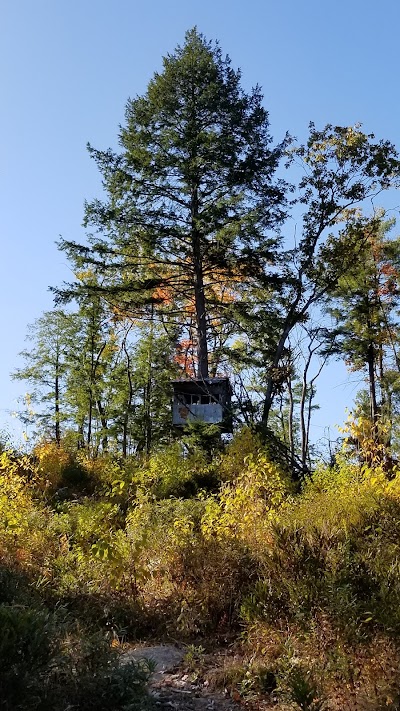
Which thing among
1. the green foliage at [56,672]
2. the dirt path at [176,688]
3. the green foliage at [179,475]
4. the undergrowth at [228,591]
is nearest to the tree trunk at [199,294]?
the green foliage at [179,475]

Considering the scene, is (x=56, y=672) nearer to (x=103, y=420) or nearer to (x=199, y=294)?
(x=199, y=294)

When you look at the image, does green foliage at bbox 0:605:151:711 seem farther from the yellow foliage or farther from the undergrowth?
the yellow foliage

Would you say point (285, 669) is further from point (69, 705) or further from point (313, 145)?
point (313, 145)

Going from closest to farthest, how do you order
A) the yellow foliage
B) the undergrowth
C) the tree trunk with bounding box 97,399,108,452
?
1. the undergrowth
2. the yellow foliage
3. the tree trunk with bounding box 97,399,108,452

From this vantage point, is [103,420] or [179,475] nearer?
[179,475]

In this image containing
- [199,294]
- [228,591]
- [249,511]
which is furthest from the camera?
[199,294]

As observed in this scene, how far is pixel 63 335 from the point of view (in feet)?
78.7

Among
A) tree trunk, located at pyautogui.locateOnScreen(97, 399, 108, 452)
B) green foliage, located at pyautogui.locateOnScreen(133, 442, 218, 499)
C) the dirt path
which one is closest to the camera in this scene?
the dirt path

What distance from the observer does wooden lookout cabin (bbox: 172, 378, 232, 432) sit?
44.4ft

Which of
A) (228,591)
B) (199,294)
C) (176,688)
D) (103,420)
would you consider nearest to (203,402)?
(199,294)

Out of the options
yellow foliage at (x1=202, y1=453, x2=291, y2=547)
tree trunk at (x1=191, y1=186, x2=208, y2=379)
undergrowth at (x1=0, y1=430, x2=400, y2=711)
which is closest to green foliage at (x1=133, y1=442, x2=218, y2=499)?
undergrowth at (x1=0, y1=430, x2=400, y2=711)

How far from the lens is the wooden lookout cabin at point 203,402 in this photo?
533 inches

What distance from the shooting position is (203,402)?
575 inches

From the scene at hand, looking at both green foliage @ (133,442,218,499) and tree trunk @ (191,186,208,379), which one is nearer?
green foliage @ (133,442,218,499)
